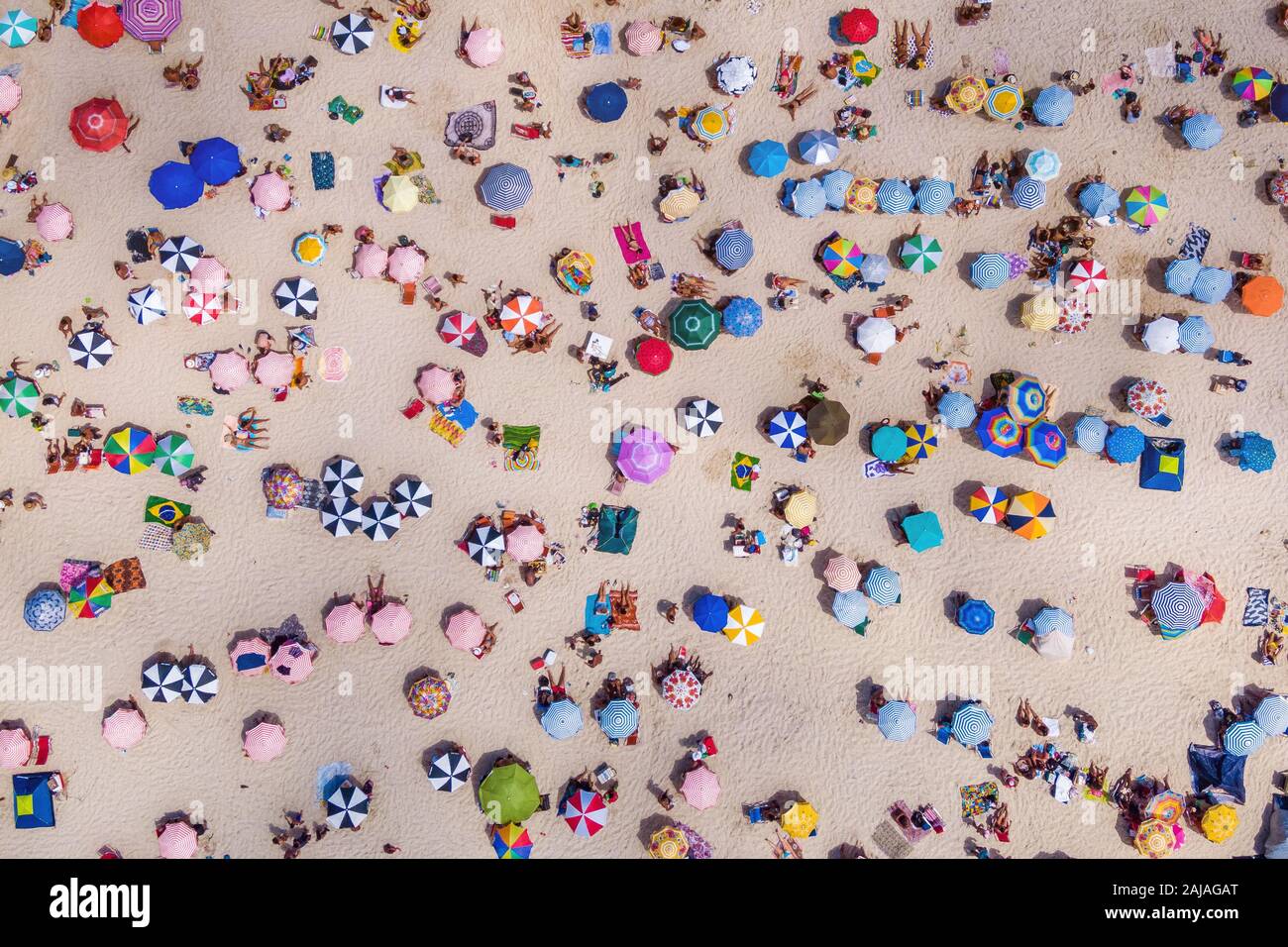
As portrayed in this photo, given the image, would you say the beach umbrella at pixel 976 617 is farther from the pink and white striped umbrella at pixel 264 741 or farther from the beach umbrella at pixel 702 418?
the pink and white striped umbrella at pixel 264 741

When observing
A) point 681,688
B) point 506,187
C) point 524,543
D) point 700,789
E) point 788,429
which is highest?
point 506,187

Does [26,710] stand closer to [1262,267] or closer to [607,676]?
[607,676]

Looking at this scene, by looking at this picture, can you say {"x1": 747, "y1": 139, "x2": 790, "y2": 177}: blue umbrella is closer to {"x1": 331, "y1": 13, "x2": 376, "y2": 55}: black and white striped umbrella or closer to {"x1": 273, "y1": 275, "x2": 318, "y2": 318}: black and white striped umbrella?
{"x1": 331, "y1": 13, "x2": 376, "y2": 55}: black and white striped umbrella

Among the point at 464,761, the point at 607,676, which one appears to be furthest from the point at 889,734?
the point at 464,761

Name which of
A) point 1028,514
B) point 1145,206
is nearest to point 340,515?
point 1028,514

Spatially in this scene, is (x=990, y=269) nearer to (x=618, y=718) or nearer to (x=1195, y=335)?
(x=1195, y=335)
